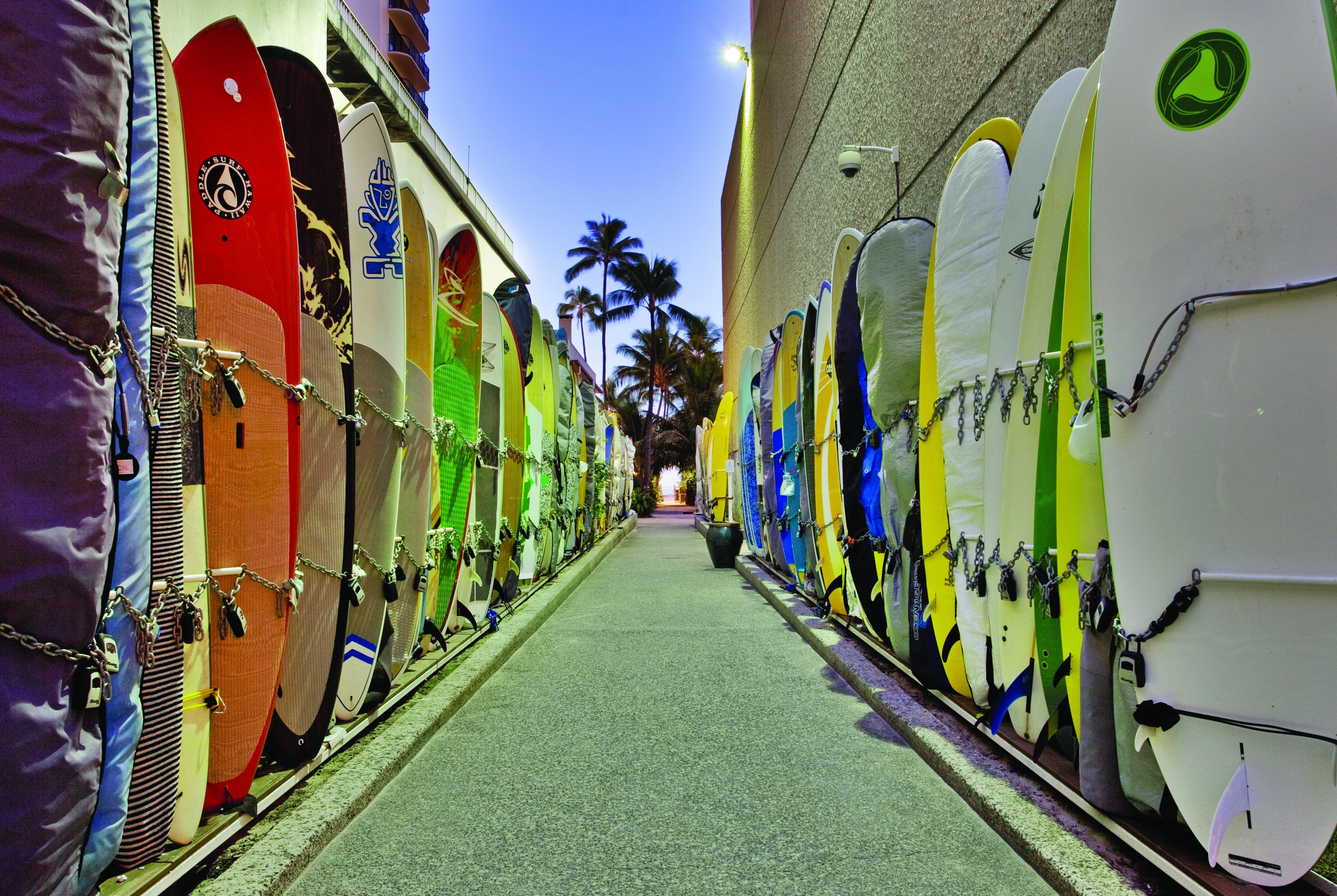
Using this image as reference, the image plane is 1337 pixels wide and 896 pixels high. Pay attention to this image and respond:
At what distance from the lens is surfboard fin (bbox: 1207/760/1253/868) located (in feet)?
5.76

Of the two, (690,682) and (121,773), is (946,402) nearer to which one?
(690,682)

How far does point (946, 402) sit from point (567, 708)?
89.3 inches

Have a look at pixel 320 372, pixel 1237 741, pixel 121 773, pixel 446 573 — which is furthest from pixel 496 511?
pixel 1237 741

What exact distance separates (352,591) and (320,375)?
0.82 m

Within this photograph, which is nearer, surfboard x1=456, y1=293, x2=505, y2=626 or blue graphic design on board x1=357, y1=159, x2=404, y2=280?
blue graphic design on board x1=357, y1=159, x2=404, y2=280

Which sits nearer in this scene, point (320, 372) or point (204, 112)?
point (204, 112)

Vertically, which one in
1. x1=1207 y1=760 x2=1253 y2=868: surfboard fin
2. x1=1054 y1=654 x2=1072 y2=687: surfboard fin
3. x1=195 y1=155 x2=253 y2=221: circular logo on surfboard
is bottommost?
x1=1207 y1=760 x2=1253 y2=868: surfboard fin

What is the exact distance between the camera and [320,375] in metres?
2.92

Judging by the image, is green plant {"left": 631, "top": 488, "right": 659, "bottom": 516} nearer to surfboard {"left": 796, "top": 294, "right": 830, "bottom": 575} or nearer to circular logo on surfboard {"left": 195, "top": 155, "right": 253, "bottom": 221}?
surfboard {"left": 796, "top": 294, "right": 830, "bottom": 575}

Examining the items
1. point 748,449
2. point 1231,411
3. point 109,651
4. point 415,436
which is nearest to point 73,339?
point 109,651

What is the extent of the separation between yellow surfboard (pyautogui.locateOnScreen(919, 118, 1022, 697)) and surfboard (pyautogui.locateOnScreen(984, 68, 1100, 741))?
0.35 m

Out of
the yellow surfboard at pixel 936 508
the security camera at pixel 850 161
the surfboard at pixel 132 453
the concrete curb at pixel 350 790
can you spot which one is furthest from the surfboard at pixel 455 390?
the security camera at pixel 850 161

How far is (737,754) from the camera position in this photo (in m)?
Result: 3.12

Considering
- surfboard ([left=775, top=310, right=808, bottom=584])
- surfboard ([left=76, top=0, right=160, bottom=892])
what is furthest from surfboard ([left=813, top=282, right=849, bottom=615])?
surfboard ([left=76, top=0, right=160, bottom=892])
